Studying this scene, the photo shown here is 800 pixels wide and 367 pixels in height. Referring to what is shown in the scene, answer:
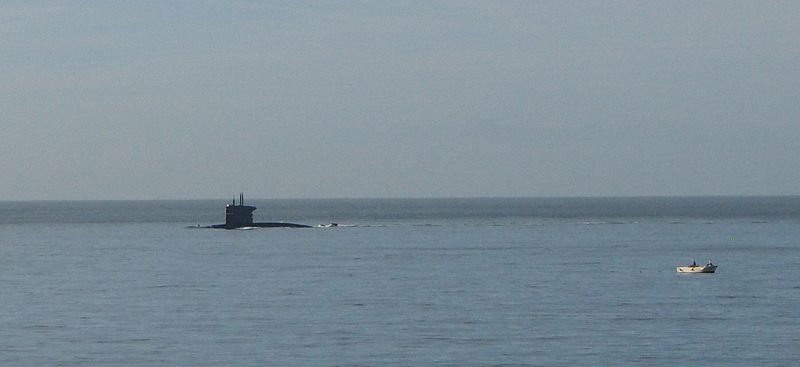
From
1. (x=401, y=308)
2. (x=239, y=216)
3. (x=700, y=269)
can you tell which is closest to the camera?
(x=401, y=308)

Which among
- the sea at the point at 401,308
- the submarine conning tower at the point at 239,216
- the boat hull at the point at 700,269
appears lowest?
the sea at the point at 401,308

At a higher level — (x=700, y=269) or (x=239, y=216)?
(x=239, y=216)

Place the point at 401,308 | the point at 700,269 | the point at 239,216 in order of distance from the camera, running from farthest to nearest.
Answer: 1. the point at 239,216
2. the point at 700,269
3. the point at 401,308

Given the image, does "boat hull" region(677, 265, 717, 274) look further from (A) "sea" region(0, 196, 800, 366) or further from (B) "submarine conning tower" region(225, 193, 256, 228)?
(B) "submarine conning tower" region(225, 193, 256, 228)

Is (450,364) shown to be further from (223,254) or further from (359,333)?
(223,254)

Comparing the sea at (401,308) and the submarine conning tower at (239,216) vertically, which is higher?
the submarine conning tower at (239,216)

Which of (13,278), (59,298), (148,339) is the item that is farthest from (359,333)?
(13,278)

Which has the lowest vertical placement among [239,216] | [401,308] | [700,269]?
[401,308]

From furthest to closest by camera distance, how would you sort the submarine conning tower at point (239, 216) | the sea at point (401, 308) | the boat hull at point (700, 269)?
the submarine conning tower at point (239, 216) → the boat hull at point (700, 269) → the sea at point (401, 308)

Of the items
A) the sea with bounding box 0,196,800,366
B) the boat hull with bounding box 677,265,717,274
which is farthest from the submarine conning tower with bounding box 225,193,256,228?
the boat hull with bounding box 677,265,717,274

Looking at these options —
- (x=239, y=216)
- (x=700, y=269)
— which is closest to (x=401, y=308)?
(x=700, y=269)

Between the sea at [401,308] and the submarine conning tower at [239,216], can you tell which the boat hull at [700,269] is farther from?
the submarine conning tower at [239,216]

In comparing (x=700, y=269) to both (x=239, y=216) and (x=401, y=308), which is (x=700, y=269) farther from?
(x=239, y=216)

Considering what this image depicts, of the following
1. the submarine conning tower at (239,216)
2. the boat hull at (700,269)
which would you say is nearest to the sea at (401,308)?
the boat hull at (700,269)
